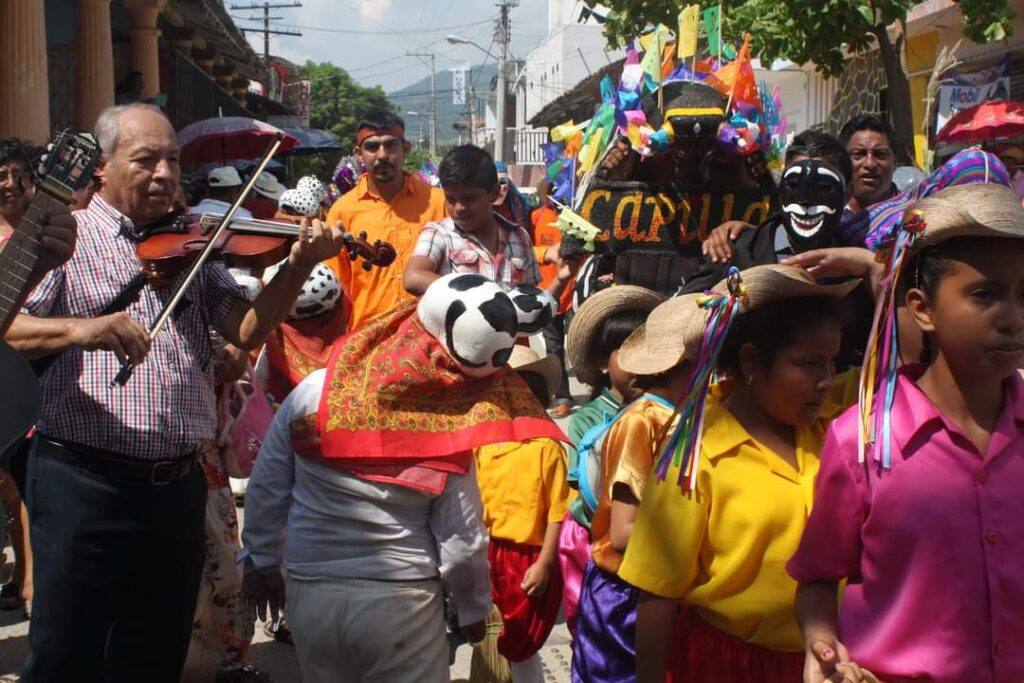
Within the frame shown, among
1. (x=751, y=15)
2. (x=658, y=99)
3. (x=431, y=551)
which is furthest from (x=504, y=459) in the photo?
(x=751, y=15)

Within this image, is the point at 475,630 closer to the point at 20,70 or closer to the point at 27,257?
the point at 27,257

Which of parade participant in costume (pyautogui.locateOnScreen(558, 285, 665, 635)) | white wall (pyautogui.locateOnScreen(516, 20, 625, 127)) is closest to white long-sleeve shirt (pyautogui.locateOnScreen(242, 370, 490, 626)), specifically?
parade participant in costume (pyautogui.locateOnScreen(558, 285, 665, 635))

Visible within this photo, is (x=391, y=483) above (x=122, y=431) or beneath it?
beneath

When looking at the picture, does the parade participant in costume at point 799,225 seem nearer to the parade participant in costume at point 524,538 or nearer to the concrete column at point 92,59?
the parade participant in costume at point 524,538

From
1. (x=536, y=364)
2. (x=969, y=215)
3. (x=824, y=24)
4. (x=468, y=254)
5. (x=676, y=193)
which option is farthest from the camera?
(x=824, y=24)

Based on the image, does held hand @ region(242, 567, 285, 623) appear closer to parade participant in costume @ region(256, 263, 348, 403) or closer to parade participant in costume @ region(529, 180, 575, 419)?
parade participant in costume @ region(256, 263, 348, 403)

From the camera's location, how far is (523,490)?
452 centimetres

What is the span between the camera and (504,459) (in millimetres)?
4586

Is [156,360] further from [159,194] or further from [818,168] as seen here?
[818,168]

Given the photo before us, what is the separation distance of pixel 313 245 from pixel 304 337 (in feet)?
7.16

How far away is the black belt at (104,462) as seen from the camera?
3.54m

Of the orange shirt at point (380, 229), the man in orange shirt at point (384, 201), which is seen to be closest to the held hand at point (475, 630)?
the orange shirt at point (380, 229)

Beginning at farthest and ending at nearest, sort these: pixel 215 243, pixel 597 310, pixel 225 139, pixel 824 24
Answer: pixel 225 139 → pixel 824 24 → pixel 597 310 → pixel 215 243

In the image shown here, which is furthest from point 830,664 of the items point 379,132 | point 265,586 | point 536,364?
point 379,132
